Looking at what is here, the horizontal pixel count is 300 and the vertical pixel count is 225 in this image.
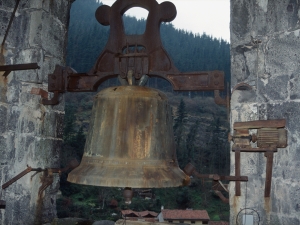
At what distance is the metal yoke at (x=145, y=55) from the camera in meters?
2.12

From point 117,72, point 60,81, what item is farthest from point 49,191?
point 117,72

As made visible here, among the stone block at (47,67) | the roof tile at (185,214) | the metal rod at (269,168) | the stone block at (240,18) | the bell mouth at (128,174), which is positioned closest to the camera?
the bell mouth at (128,174)

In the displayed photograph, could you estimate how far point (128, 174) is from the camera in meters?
1.64

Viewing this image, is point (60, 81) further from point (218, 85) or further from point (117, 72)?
point (218, 85)

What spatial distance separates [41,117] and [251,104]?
1454 mm

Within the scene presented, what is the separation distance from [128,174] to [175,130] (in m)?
26.1

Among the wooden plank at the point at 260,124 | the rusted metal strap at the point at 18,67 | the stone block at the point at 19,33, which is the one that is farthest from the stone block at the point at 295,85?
the stone block at the point at 19,33

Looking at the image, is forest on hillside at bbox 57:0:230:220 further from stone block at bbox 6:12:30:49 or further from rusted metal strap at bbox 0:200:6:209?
stone block at bbox 6:12:30:49

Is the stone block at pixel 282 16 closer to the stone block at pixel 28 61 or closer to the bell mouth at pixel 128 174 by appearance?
the bell mouth at pixel 128 174

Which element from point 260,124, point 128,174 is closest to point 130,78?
point 128,174

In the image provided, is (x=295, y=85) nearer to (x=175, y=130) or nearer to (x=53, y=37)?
(x=53, y=37)

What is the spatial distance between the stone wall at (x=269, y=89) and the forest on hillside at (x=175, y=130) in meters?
0.27

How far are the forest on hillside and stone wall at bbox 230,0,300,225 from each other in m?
0.27

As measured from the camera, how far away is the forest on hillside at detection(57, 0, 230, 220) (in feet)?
58.3
